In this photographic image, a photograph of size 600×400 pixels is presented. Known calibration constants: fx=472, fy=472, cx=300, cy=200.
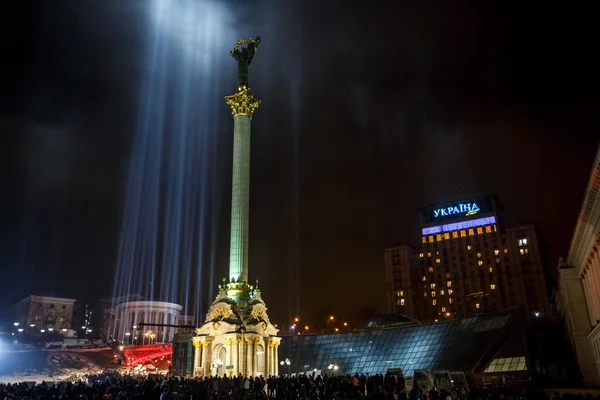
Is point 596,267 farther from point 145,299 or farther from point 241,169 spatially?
point 145,299

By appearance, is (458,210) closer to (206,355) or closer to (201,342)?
(201,342)

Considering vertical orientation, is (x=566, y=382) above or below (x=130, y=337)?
below

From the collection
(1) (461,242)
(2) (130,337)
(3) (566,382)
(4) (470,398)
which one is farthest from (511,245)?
(4) (470,398)

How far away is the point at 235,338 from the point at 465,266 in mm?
100822

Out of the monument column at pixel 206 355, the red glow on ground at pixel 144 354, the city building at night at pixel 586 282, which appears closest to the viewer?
the city building at night at pixel 586 282

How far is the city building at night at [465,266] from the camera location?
413 ft

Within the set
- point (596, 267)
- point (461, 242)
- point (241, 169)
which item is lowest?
point (596, 267)

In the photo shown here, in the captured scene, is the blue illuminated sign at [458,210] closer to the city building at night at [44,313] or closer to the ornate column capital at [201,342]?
the ornate column capital at [201,342]

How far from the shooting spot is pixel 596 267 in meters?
38.2

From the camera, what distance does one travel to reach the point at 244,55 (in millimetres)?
65625

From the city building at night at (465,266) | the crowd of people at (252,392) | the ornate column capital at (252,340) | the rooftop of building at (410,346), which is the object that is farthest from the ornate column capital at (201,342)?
the city building at night at (465,266)

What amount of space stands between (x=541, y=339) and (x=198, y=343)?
4439 centimetres

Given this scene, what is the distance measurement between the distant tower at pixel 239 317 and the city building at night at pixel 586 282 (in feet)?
105

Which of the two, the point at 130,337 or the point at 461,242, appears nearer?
the point at 130,337
